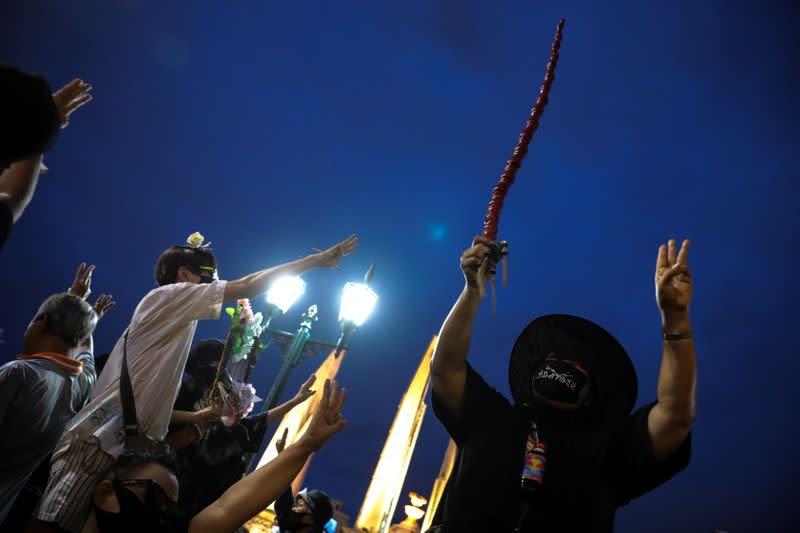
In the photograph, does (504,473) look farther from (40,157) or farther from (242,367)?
(242,367)

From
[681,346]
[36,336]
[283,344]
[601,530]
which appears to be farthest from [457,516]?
[283,344]

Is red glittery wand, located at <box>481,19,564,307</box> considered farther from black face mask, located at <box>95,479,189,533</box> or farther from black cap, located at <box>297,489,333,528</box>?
black cap, located at <box>297,489,333,528</box>

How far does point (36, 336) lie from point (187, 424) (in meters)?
1.45

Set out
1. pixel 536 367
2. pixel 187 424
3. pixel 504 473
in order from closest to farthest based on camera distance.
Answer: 1. pixel 504 473
2. pixel 536 367
3. pixel 187 424

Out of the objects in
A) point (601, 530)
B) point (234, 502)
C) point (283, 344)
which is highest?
point (283, 344)

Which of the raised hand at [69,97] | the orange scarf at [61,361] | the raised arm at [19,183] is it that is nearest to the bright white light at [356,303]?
the orange scarf at [61,361]

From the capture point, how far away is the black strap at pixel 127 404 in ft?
9.11

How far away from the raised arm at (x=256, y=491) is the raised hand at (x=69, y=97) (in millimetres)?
2412

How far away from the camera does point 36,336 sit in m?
3.19

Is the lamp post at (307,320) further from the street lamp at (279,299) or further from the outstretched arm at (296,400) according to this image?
the outstretched arm at (296,400)

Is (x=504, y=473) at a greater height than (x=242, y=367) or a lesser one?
lesser

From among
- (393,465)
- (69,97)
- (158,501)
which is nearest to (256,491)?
(158,501)

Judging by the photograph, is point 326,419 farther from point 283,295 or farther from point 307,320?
point 307,320

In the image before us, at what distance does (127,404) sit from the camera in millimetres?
2842
